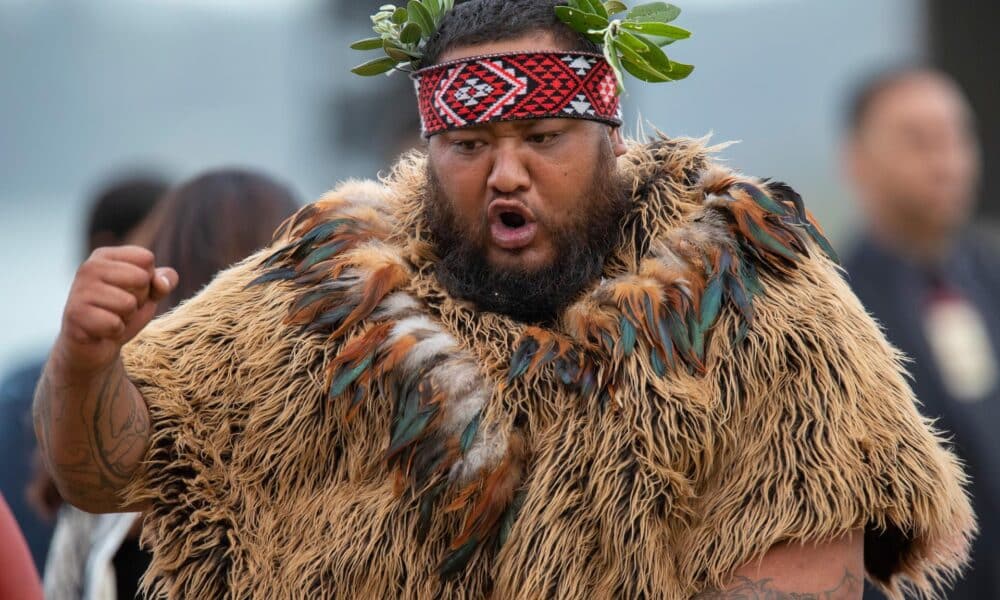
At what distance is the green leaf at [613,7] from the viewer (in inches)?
115

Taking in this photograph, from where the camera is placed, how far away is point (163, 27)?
21.5 feet

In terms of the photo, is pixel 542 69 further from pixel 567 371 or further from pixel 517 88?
pixel 567 371

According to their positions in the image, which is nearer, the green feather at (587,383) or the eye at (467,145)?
the green feather at (587,383)

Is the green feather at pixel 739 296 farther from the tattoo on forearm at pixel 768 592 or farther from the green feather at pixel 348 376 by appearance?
the green feather at pixel 348 376

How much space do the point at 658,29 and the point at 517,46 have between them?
1.06ft

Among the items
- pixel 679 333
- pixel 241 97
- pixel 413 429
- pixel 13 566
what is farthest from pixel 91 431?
pixel 241 97

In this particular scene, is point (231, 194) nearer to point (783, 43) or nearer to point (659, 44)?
point (659, 44)

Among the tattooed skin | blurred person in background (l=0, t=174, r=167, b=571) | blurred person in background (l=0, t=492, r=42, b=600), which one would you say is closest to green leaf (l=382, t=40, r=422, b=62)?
the tattooed skin

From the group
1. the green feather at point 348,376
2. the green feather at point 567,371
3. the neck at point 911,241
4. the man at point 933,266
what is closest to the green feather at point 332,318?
the green feather at point 348,376

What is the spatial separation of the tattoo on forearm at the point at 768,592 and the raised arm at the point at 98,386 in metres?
1.14

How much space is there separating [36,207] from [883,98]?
372cm

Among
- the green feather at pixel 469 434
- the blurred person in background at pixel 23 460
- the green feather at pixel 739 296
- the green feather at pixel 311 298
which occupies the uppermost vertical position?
the green feather at pixel 739 296

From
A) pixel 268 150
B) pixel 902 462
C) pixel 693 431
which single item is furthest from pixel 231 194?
pixel 268 150

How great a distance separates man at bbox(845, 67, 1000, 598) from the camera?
13.9 feet
